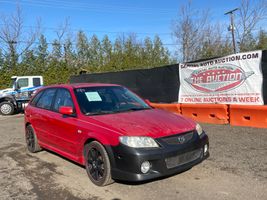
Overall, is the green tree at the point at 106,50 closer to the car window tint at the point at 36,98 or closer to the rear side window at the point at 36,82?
the rear side window at the point at 36,82

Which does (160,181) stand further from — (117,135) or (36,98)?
(36,98)

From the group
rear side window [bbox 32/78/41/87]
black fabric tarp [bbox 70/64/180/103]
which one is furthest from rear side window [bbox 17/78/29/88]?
black fabric tarp [bbox 70/64/180/103]

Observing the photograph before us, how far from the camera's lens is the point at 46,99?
6.86 metres

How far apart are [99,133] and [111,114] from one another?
63 centimetres

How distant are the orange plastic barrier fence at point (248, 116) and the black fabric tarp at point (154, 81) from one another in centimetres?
314

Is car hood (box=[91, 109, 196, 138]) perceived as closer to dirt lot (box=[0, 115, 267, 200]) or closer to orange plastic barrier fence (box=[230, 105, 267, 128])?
dirt lot (box=[0, 115, 267, 200])

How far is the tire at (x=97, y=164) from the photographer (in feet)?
15.5

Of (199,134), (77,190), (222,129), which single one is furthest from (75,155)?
(222,129)

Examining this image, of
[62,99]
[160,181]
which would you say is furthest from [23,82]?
[160,181]

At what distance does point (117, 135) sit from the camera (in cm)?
455

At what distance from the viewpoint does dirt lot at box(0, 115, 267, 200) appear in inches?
177

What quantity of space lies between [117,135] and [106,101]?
1.39 metres

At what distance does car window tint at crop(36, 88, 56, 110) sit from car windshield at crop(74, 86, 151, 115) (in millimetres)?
924

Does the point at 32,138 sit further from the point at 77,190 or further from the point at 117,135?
the point at 117,135
